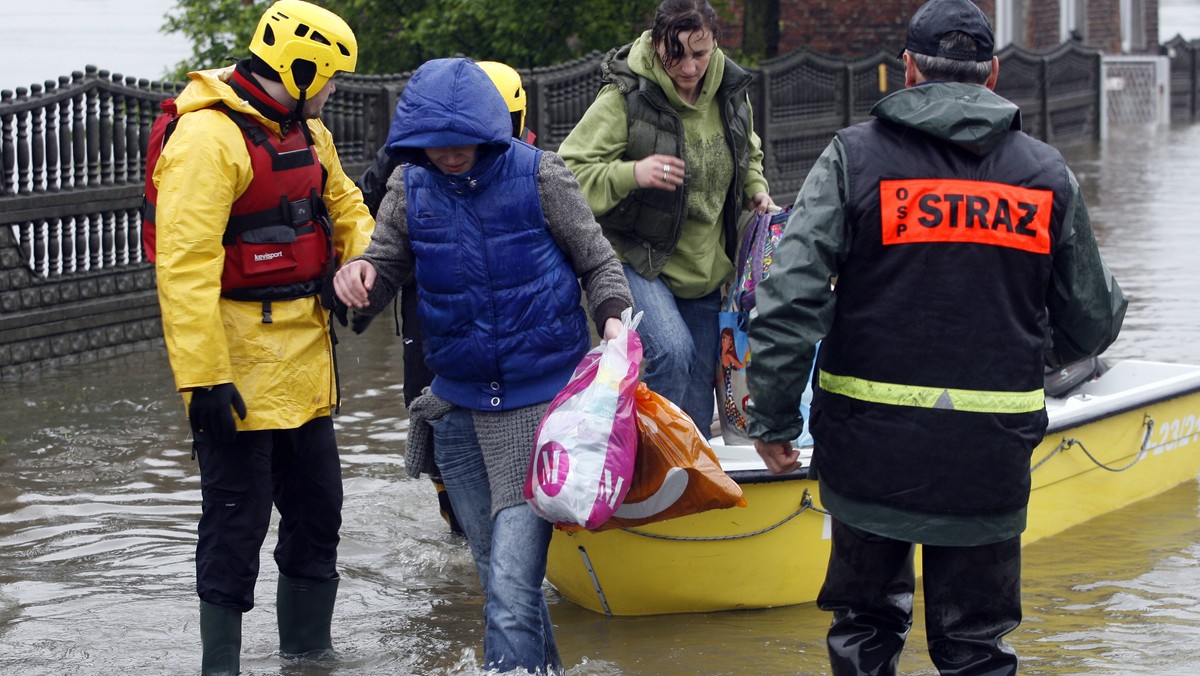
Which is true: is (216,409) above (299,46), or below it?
below

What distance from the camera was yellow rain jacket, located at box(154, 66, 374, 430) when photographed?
4.14 metres

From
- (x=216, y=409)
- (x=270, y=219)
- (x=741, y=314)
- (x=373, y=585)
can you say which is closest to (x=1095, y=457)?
→ (x=741, y=314)

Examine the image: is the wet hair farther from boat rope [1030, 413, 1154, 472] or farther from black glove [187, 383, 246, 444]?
boat rope [1030, 413, 1154, 472]

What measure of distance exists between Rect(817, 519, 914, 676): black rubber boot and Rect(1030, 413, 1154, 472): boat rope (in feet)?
7.01

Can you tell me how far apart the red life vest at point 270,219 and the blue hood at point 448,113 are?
0.45m

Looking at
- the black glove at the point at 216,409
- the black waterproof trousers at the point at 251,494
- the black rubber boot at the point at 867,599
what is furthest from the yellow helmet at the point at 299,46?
the black rubber boot at the point at 867,599

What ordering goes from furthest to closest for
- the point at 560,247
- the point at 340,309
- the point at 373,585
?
the point at 373,585
the point at 340,309
the point at 560,247

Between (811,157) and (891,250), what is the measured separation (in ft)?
43.4

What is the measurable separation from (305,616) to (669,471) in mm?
1339

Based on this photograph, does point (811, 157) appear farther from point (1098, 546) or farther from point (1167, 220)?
point (1098, 546)

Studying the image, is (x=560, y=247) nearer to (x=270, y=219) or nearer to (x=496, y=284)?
(x=496, y=284)

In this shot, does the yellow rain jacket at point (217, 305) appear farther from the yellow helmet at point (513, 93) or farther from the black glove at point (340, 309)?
the yellow helmet at point (513, 93)

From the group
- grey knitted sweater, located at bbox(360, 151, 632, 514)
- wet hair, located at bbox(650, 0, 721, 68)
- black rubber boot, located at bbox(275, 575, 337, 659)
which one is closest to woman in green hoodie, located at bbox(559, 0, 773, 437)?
wet hair, located at bbox(650, 0, 721, 68)

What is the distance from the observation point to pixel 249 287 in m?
4.38
